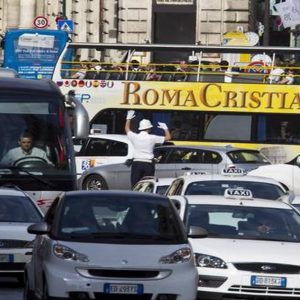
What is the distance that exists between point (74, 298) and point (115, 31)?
46610 mm

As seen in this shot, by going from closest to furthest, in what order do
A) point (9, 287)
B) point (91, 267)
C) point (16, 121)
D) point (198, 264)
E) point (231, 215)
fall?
1. point (91, 267)
2. point (198, 264)
3. point (231, 215)
4. point (9, 287)
5. point (16, 121)

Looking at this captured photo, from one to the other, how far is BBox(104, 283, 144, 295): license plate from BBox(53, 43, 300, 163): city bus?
2584cm

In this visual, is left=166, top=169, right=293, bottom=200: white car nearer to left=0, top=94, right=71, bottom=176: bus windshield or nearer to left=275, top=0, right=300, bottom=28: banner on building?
left=0, top=94, right=71, bottom=176: bus windshield

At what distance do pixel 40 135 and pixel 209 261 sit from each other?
693 cm

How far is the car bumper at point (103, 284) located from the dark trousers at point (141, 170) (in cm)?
1427

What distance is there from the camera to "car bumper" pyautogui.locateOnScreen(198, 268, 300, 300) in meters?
15.5

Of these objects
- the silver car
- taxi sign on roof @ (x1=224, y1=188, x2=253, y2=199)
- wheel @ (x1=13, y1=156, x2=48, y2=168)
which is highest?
taxi sign on roof @ (x1=224, y1=188, x2=253, y2=199)

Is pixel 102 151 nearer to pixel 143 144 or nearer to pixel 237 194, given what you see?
pixel 143 144

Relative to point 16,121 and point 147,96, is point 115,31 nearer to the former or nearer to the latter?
point 147,96

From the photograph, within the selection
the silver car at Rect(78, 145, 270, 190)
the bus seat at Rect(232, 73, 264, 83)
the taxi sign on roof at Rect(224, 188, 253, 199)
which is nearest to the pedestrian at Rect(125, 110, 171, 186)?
the silver car at Rect(78, 145, 270, 190)

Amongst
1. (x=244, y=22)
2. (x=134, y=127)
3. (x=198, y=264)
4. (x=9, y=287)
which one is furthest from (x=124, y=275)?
(x=244, y=22)

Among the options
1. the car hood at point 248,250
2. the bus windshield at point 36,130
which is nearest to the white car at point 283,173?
the bus windshield at point 36,130

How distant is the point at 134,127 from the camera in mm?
40906

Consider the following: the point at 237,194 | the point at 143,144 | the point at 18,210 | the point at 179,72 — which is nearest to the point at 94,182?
the point at 179,72
